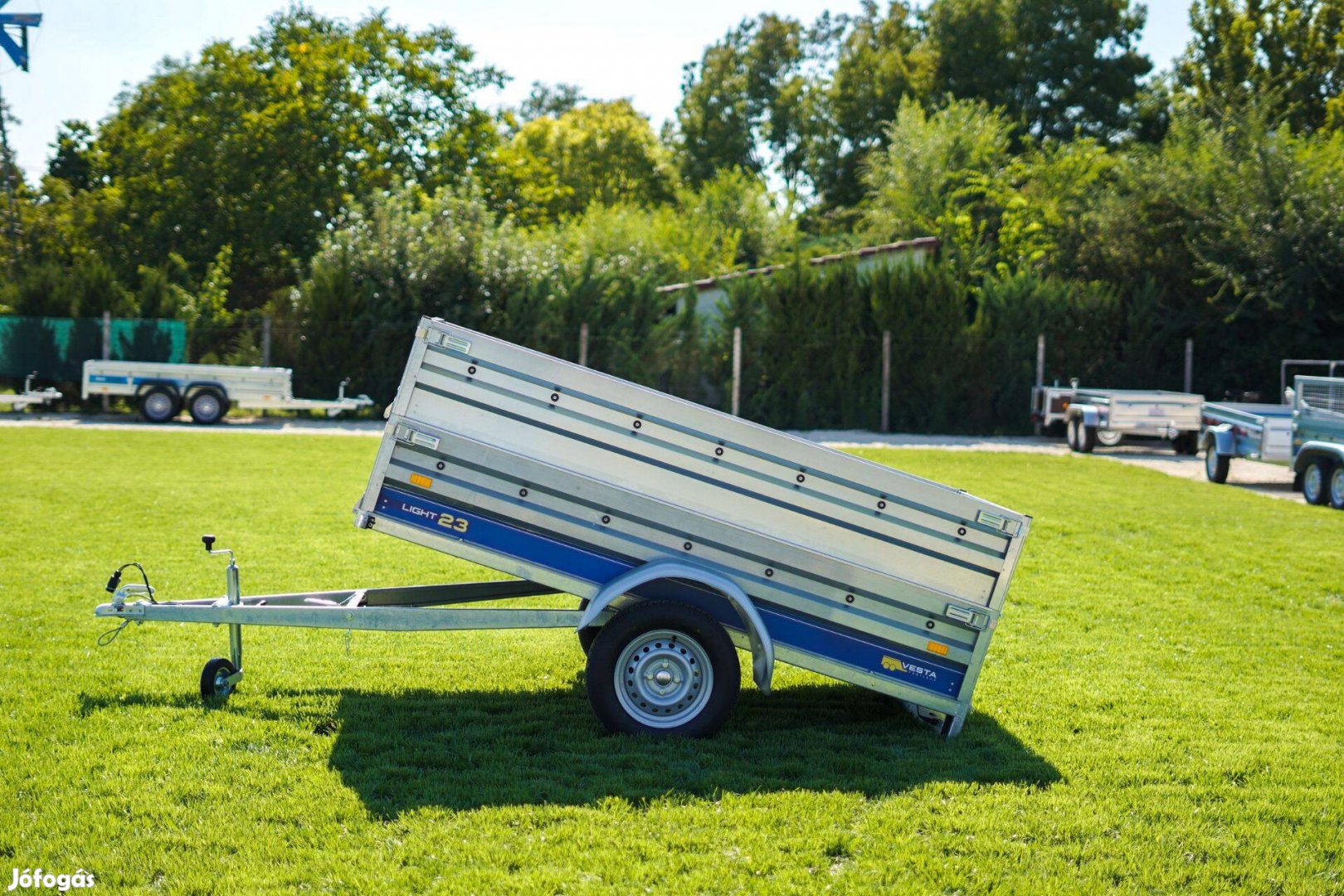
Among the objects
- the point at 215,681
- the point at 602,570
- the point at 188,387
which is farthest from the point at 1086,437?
the point at 215,681

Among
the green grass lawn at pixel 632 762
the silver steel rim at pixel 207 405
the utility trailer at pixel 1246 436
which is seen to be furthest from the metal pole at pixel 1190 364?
the silver steel rim at pixel 207 405

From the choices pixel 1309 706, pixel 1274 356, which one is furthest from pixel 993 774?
pixel 1274 356

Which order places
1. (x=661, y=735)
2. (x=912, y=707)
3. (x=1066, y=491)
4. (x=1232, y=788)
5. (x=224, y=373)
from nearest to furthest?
(x=1232, y=788) → (x=661, y=735) → (x=912, y=707) → (x=1066, y=491) → (x=224, y=373)

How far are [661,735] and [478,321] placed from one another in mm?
23553

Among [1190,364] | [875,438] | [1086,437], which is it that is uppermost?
[1190,364]

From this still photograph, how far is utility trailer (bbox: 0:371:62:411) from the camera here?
26.8 meters

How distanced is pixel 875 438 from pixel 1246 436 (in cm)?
895

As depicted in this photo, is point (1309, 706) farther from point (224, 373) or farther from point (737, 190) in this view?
point (737, 190)

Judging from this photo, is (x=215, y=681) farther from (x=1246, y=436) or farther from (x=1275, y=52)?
(x=1275, y=52)

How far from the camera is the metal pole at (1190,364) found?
2988 centimetres

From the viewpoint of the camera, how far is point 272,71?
4534cm

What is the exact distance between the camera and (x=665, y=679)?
20.2 ft

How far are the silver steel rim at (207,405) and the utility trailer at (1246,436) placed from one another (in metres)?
19.4

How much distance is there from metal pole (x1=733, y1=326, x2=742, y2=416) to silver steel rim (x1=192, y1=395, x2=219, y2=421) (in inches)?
440
